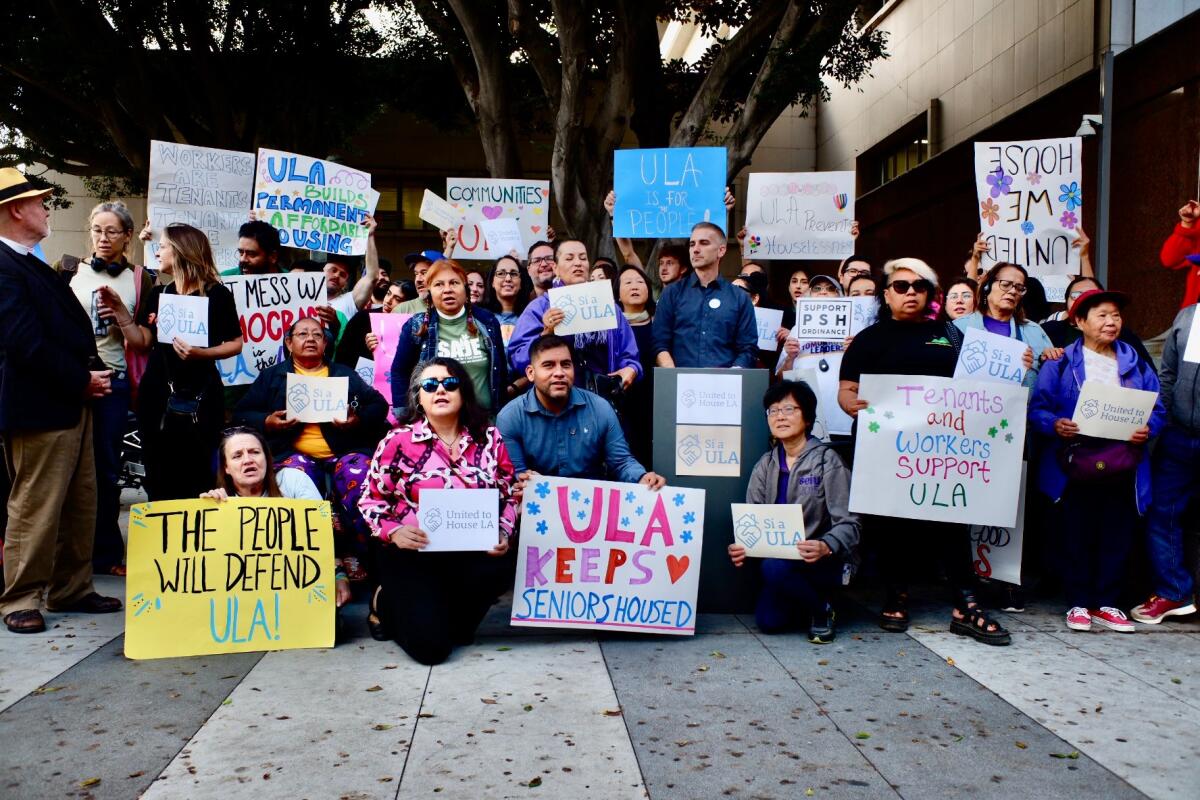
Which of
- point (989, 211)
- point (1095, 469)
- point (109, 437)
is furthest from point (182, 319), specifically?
point (989, 211)

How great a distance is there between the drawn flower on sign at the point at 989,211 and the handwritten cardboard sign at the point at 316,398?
195 inches

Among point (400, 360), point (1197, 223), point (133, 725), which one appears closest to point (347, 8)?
point (400, 360)

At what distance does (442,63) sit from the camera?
16.7 meters

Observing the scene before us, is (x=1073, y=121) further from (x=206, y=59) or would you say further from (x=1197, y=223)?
(x=206, y=59)

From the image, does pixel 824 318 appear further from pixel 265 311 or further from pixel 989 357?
pixel 265 311

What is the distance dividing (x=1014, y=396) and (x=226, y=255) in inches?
246

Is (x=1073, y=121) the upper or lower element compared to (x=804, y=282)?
upper

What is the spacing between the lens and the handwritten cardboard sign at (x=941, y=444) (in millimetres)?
5270

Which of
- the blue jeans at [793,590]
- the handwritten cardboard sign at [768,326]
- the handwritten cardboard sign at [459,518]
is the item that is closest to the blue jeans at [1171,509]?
the blue jeans at [793,590]

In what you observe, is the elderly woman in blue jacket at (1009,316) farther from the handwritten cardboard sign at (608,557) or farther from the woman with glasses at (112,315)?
the woman with glasses at (112,315)

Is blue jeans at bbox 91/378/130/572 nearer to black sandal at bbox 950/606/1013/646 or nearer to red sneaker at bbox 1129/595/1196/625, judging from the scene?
black sandal at bbox 950/606/1013/646

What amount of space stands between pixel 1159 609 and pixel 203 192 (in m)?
7.25

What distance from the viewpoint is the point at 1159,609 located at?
212 inches

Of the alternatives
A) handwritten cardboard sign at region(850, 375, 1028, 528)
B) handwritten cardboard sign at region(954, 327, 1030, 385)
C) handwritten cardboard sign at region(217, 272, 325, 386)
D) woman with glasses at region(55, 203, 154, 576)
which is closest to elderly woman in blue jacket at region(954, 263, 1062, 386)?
handwritten cardboard sign at region(954, 327, 1030, 385)
